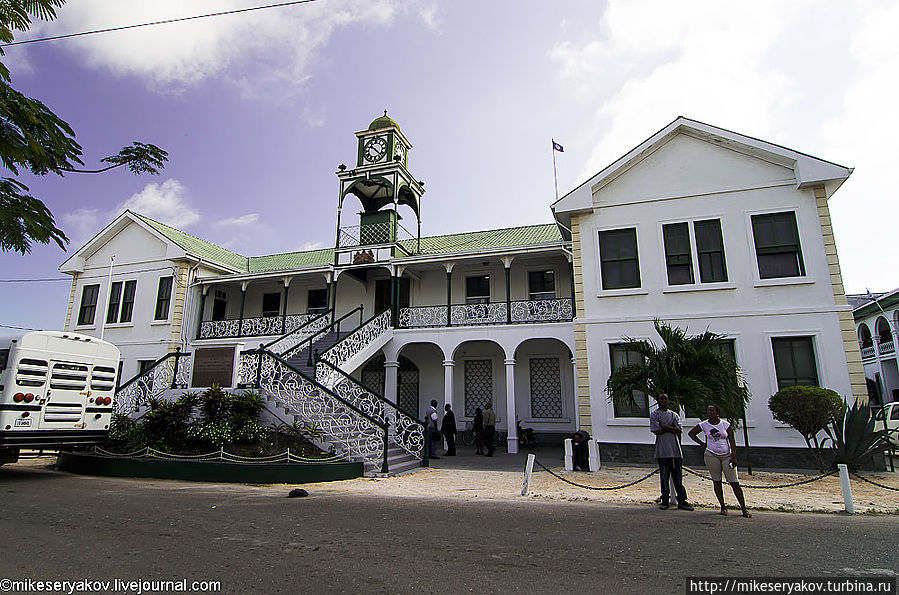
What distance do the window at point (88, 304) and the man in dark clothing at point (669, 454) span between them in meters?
24.5

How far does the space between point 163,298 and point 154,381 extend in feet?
27.8

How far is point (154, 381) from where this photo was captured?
14102mm

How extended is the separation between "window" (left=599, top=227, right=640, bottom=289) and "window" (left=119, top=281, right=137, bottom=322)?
20.2m

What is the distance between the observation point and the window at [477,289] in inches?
773

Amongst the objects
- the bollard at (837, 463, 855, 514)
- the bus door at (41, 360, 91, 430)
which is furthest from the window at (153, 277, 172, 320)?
the bollard at (837, 463, 855, 514)

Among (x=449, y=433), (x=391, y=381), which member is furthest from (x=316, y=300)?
(x=449, y=433)

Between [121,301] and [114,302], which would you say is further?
[114,302]

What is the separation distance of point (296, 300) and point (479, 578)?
19.2 metres

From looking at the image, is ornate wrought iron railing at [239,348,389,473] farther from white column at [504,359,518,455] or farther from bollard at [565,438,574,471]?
white column at [504,359,518,455]

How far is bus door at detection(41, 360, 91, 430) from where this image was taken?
1106cm

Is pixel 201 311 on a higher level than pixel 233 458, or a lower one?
higher

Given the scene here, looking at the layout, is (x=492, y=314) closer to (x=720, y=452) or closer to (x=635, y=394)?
(x=635, y=394)

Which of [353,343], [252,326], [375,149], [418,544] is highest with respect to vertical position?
[375,149]

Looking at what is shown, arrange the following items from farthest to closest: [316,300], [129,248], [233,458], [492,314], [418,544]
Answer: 1. [129,248]
2. [316,300]
3. [492,314]
4. [233,458]
5. [418,544]
